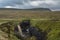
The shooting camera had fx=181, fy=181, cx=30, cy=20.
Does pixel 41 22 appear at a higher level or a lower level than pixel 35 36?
higher

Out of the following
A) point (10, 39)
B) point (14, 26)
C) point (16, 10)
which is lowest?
point (10, 39)

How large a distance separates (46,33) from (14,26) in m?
0.56

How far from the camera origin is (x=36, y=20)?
10.2ft

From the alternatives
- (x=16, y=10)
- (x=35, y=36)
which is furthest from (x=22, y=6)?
(x=35, y=36)

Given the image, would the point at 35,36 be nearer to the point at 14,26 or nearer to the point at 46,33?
the point at 46,33

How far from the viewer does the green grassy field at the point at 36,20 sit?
3.09 m

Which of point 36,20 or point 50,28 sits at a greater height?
point 36,20

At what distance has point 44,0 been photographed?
3100mm

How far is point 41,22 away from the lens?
3.10m

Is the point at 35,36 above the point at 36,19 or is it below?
below

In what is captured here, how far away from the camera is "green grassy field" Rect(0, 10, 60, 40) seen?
3086mm

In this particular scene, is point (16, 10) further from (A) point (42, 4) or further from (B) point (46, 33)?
(B) point (46, 33)

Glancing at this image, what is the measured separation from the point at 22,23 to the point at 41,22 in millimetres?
326

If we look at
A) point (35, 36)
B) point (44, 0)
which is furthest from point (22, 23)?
point (44, 0)
